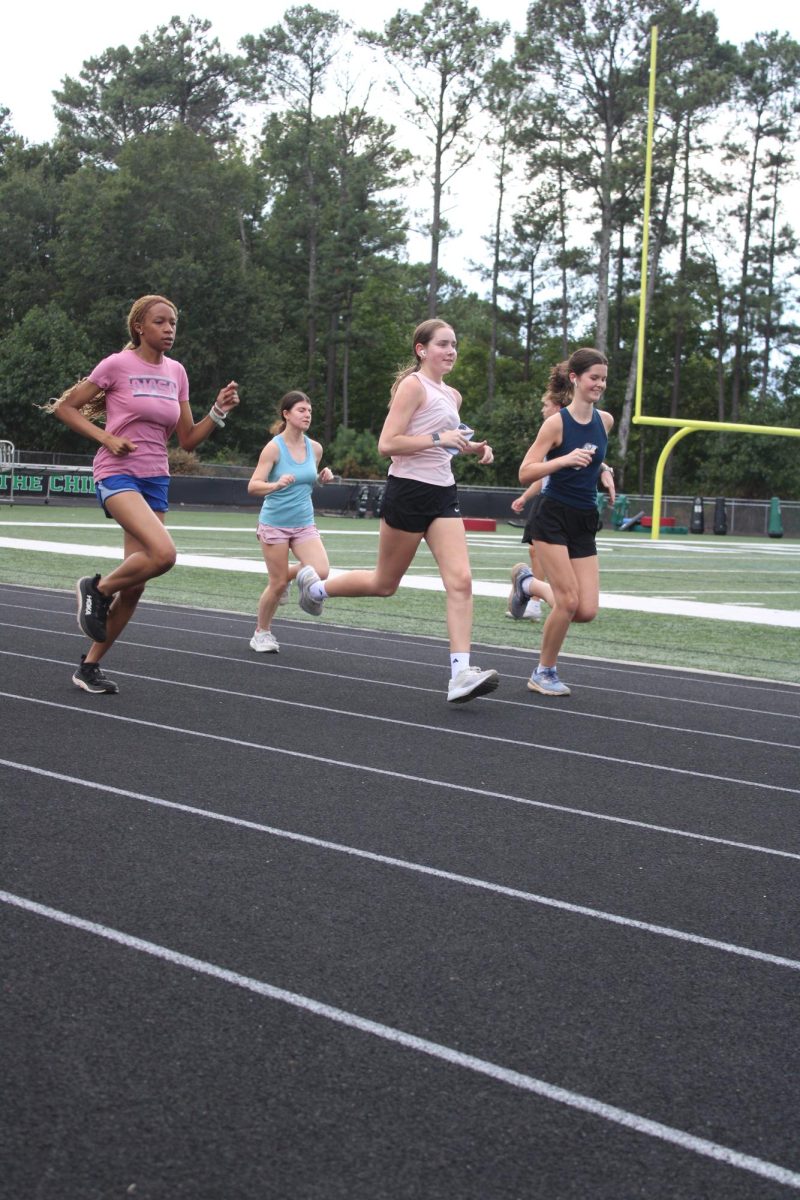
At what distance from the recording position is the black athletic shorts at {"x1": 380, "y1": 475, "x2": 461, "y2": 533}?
764 cm

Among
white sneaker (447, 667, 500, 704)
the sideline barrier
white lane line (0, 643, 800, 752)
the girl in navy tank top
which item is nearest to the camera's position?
white lane line (0, 643, 800, 752)

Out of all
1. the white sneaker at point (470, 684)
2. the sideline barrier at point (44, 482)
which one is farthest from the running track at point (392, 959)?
the sideline barrier at point (44, 482)

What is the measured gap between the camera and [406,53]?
5278 cm

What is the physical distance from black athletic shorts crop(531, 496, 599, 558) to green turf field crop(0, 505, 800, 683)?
2179mm

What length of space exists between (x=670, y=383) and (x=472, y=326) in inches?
582

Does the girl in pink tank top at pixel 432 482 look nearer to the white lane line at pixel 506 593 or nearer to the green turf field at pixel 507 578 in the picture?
the green turf field at pixel 507 578

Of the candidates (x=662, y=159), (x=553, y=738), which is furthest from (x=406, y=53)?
(x=553, y=738)

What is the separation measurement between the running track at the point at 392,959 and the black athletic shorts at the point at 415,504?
3.69ft

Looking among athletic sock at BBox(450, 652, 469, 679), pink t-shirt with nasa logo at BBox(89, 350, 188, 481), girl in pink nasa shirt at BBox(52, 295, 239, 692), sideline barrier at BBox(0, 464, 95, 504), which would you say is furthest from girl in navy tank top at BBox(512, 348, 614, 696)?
sideline barrier at BBox(0, 464, 95, 504)

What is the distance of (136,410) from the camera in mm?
7391

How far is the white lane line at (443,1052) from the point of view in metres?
2.65

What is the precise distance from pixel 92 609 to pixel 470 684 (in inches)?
75.3

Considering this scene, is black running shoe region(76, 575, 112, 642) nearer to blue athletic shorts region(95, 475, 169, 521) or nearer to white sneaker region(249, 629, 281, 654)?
blue athletic shorts region(95, 475, 169, 521)

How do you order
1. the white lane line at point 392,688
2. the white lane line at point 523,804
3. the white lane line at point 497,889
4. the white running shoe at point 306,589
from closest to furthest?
the white lane line at point 497,889 < the white lane line at point 523,804 < the white lane line at point 392,688 < the white running shoe at point 306,589
